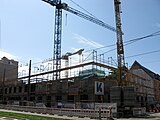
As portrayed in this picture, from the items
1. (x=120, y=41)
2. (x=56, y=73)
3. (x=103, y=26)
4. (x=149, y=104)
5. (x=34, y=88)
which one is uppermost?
(x=103, y=26)

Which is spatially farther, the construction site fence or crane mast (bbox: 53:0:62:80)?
crane mast (bbox: 53:0:62:80)

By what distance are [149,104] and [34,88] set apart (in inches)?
1184

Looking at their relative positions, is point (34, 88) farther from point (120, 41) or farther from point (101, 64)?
point (120, 41)

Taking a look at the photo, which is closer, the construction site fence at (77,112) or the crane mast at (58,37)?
the construction site fence at (77,112)

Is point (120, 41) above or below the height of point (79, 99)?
above

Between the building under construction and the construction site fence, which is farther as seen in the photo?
the building under construction

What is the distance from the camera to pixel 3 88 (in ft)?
247

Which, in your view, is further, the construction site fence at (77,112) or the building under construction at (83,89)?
the building under construction at (83,89)

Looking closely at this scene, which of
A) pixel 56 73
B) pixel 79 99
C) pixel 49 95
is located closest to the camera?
pixel 79 99

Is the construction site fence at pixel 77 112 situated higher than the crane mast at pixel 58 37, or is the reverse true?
the crane mast at pixel 58 37

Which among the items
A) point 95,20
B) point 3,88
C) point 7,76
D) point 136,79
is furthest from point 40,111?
point 7,76

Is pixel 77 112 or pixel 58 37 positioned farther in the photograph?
pixel 58 37

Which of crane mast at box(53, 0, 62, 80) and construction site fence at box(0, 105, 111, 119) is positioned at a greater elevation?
crane mast at box(53, 0, 62, 80)

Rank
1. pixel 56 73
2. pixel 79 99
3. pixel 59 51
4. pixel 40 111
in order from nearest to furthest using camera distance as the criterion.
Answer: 1. pixel 40 111
2. pixel 79 99
3. pixel 56 73
4. pixel 59 51
